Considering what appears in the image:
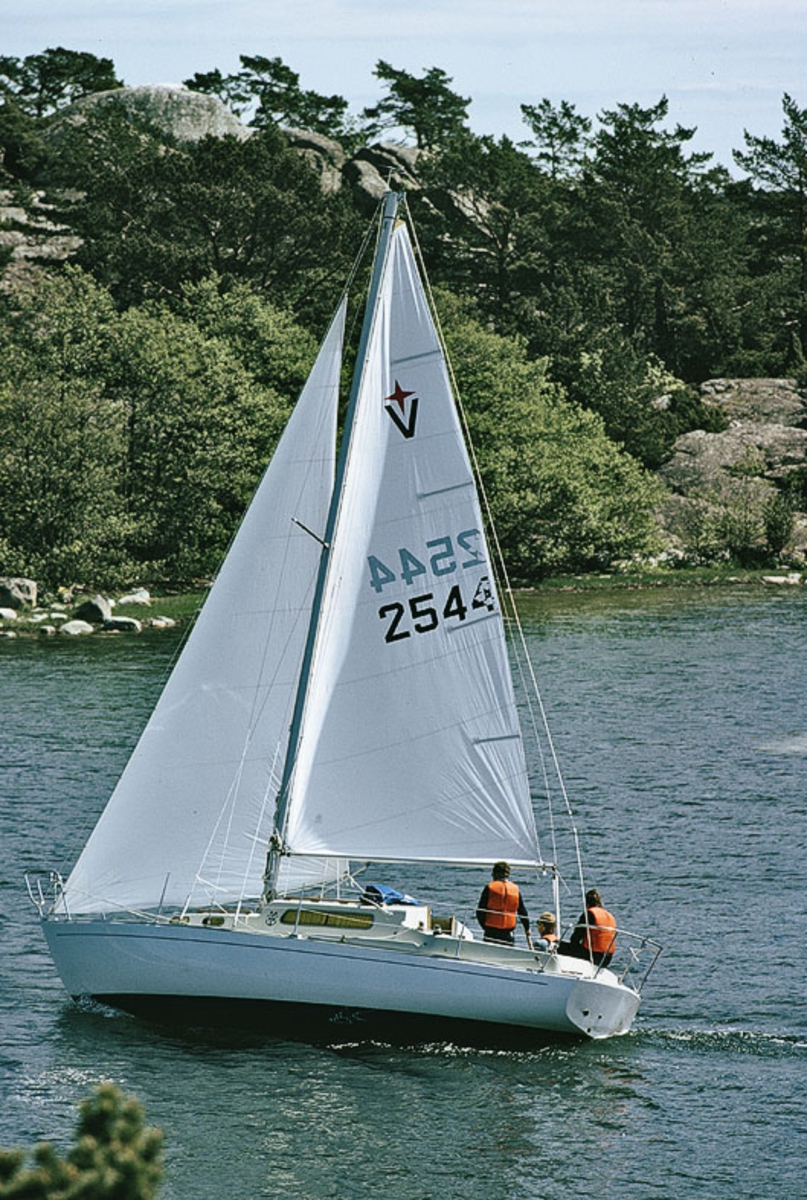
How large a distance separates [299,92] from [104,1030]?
151m

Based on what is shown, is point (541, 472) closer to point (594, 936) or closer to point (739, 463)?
point (739, 463)

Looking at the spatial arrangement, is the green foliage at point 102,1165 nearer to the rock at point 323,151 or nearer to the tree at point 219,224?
the tree at point 219,224

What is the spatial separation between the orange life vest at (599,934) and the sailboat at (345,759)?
313 mm

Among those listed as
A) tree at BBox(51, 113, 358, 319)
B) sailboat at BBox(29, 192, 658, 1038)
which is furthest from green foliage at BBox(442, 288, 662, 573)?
sailboat at BBox(29, 192, 658, 1038)

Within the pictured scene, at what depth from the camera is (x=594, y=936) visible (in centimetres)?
2914

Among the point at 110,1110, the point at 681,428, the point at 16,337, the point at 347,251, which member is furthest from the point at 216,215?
the point at 110,1110

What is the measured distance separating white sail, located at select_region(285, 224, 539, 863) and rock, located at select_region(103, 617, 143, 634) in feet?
174

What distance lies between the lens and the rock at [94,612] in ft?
268

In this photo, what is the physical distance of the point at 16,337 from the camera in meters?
95.4

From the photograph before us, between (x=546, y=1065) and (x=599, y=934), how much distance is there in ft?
8.04

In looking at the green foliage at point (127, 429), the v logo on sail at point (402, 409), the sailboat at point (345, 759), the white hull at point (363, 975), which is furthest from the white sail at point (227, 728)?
the green foliage at point (127, 429)

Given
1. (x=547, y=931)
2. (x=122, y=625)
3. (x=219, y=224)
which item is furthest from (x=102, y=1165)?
(x=219, y=224)

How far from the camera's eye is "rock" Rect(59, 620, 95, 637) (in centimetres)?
7956

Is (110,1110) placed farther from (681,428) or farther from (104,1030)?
(681,428)
